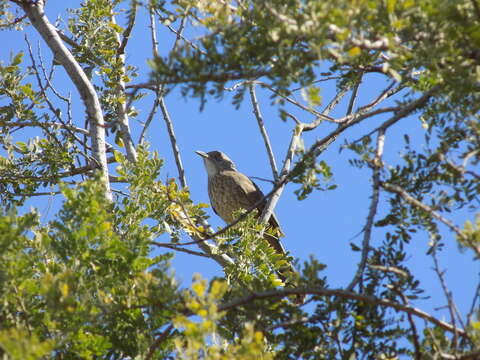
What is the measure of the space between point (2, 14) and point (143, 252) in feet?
9.56

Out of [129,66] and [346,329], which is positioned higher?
[129,66]

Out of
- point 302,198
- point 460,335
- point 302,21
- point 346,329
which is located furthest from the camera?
point 302,198

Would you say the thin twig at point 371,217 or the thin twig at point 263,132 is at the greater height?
the thin twig at point 263,132

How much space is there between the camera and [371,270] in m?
2.70

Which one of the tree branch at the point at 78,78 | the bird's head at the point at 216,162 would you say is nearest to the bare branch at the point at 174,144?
the tree branch at the point at 78,78

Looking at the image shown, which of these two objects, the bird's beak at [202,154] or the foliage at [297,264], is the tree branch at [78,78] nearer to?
the foliage at [297,264]

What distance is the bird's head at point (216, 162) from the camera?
786cm

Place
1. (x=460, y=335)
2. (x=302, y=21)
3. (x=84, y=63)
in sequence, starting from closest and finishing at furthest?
(x=302, y=21)
(x=460, y=335)
(x=84, y=63)

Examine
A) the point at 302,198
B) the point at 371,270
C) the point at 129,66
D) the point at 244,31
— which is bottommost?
the point at 371,270

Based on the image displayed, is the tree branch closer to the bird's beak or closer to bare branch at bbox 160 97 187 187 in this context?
bare branch at bbox 160 97 187 187

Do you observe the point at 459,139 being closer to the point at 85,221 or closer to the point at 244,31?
the point at 244,31

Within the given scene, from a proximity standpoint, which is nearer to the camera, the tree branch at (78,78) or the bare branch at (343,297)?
the bare branch at (343,297)

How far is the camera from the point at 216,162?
7914mm

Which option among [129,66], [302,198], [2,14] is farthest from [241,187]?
[302,198]
